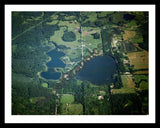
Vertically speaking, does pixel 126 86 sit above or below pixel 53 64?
below

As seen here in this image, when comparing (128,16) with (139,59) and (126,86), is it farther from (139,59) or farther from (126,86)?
(126,86)

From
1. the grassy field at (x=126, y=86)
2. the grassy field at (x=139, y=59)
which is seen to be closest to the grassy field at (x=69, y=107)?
the grassy field at (x=126, y=86)

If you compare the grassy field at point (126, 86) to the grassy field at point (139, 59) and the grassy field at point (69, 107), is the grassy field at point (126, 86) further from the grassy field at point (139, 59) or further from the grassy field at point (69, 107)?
the grassy field at point (69, 107)

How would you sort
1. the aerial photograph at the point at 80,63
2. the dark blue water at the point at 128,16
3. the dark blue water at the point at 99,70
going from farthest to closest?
the dark blue water at the point at 128,16 → the dark blue water at the point at 99,70 → the aerial photograph at the point at 80,63

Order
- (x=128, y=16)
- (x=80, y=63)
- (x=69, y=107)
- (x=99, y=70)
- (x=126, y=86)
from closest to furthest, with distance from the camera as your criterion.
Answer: (x=69, y=107) < (x=126, y=86) < (x=99, y=70) < (x=80, y=63) < (x=128, y=16)

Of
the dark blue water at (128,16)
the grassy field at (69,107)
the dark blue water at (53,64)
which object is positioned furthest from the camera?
the dark blue water at (128,16)

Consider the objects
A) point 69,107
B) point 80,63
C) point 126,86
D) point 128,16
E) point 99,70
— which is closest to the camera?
point 69,107

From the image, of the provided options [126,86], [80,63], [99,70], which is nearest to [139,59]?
[126,86]

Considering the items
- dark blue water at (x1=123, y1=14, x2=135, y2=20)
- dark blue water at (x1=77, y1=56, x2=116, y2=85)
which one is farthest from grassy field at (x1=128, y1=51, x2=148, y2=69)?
dark blue water at (x1=123, y1=14, x2=135, y2=20)
